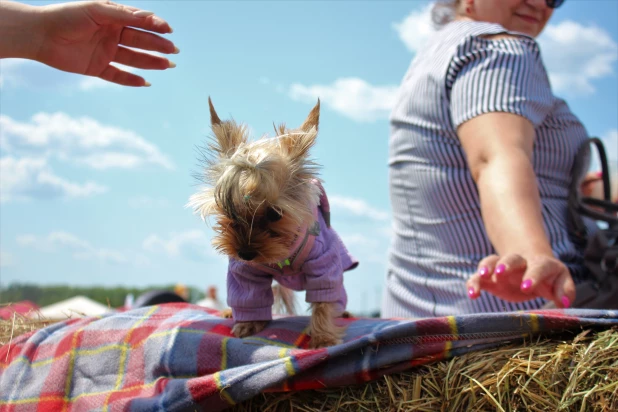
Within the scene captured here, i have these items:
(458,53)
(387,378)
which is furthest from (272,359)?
(458,53)

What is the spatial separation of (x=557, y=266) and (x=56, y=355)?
2009 millimetres

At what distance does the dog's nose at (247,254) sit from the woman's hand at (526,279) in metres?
0.86

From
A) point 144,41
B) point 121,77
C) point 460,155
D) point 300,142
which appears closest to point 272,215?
point 300,142

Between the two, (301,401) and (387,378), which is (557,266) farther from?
(301,401)

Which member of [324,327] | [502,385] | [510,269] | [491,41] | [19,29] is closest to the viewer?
[502,385]

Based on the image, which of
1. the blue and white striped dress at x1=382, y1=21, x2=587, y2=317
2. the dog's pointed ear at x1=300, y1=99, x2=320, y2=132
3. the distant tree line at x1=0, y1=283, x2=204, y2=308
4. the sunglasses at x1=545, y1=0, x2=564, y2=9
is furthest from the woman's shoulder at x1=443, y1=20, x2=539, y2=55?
the distant tree line at x1=0, y1=283, x2=204, y2=308

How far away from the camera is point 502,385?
1.80 meters

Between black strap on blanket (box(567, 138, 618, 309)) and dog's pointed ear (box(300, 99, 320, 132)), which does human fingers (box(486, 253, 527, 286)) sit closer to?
black strap on blanket (box(567, 138, 618, 309))

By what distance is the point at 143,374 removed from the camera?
2.14 m

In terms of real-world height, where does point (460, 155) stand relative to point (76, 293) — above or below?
above

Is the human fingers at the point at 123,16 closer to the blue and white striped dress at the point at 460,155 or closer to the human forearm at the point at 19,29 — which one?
the human forearm at the point at 19,29

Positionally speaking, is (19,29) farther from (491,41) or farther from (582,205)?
(582,205)

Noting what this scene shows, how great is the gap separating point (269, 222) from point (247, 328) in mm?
552

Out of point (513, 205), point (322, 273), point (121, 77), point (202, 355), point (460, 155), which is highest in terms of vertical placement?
point (121, 77)
